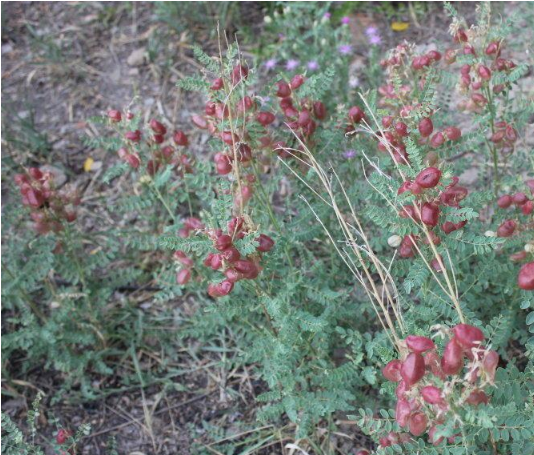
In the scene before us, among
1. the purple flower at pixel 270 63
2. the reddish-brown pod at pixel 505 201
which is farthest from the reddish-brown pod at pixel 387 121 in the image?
the purple flower at pixel 270 63

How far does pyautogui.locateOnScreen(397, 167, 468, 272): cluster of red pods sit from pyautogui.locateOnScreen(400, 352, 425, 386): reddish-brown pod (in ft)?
1.32

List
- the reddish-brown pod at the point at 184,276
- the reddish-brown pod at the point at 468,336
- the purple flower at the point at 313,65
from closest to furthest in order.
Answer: the reddish-brown pod at the point at 468,336
the reddish-brown pod at the point at 184,276
the purple flower at the point at 313,65

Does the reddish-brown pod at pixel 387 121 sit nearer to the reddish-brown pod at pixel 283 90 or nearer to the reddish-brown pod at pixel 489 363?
the reddish-brown pod at pixel 283 90

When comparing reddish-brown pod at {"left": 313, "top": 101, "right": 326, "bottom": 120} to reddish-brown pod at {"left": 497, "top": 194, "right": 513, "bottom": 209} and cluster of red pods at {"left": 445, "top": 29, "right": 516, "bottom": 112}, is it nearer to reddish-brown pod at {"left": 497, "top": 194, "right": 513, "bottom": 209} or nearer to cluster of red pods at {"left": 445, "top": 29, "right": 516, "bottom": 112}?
cluster of red pods at {"left": 445, "top": 29, "right": 516, "bottom": 112}

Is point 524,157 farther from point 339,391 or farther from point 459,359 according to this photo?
point 459,359

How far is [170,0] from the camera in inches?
156

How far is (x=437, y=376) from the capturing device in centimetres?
161

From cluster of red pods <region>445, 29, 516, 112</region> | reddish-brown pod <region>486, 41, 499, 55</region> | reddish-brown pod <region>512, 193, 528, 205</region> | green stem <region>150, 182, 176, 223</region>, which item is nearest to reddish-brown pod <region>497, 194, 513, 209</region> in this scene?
reddish-brown pod <region>512, 193, 528, 205</region>

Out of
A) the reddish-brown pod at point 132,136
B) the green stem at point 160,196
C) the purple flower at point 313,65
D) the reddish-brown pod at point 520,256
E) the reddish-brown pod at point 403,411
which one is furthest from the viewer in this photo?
the purple flower at point 313,65

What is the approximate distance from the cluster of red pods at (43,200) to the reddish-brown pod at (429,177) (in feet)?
4.58

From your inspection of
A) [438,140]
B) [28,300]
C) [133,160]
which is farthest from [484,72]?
[28,300]

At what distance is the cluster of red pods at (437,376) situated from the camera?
1530 mm

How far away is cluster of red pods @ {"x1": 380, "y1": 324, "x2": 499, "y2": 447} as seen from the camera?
1.53 meters

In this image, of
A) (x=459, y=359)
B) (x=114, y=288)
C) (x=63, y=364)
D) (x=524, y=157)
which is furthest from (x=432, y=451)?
(x=114, y=288)
